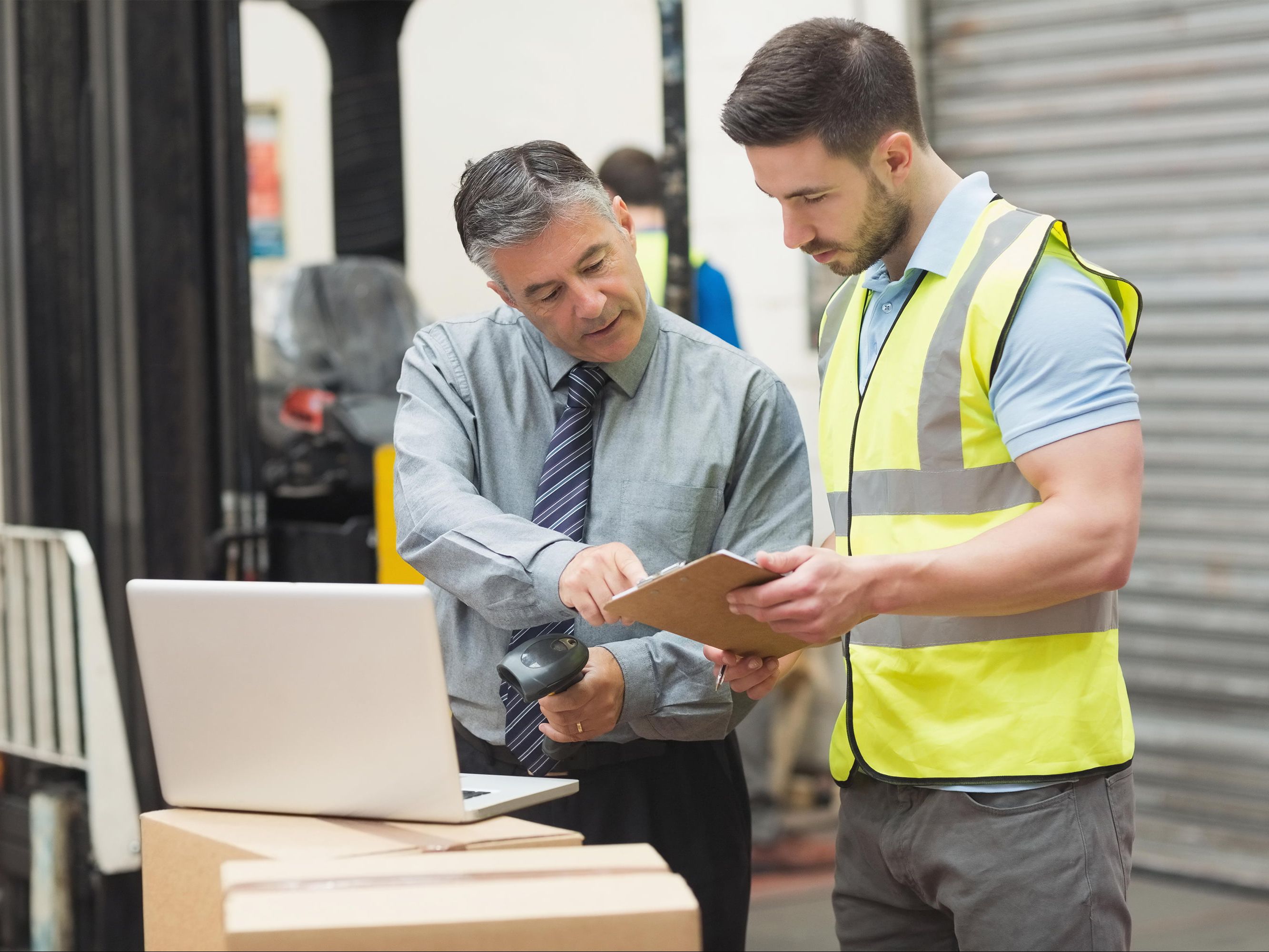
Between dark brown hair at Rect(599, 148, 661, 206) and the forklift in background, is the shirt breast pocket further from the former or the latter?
dark brown hair at Rect(599, 148, 661, 206)

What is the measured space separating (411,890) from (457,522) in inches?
24.7

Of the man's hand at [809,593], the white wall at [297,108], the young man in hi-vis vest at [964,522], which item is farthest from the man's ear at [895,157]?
the white wall at [297,108]

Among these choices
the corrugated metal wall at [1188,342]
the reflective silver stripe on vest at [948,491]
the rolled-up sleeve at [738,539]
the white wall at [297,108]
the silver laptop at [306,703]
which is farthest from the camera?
the white wall at [297,108]

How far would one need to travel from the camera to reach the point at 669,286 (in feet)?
11.1

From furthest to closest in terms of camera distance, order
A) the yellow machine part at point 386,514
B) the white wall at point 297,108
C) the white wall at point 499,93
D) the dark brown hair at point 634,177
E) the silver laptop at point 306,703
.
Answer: the white wall at point 297,108
the white wall at point 499,93
the dark brown hair at point 634,177
the yellow machine part at point 386,514
the silver laptop at point 306,703

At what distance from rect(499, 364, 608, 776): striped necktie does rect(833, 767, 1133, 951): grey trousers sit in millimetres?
474

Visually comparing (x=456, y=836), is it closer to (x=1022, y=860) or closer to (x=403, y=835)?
(x=403, y=835)

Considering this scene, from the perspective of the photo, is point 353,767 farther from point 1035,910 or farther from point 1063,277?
point 1063,277

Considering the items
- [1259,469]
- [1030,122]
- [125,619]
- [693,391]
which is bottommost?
[125,619]

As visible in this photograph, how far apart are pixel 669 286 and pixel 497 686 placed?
1605 millimetres

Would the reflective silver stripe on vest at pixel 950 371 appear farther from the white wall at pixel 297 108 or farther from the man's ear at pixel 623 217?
the white wall at pixel 297 108

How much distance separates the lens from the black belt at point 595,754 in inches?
78.7

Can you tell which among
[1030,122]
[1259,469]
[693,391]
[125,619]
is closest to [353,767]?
[693,391]

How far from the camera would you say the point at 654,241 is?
14.5 feet
